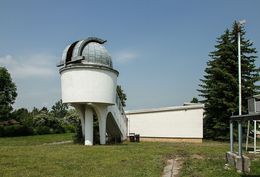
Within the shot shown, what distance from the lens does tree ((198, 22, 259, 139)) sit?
107ft

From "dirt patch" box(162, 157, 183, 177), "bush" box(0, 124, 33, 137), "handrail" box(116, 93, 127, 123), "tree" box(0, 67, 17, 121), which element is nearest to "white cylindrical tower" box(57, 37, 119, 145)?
"handrail" box(116, 93, 127, 123)

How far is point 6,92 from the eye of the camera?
58281mm

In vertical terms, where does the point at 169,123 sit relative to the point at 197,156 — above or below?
above

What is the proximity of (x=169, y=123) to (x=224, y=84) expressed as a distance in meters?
6.25

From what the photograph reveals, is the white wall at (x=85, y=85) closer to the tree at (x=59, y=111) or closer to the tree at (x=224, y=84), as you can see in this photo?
the tree at (x=224, y=84)

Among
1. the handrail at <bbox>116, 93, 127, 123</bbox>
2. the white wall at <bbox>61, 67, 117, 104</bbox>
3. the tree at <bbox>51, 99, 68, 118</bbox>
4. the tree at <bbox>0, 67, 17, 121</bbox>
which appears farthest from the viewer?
the tree at <bbox>51, 99, 68, 118</bbox>

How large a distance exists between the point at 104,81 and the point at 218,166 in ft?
44.3

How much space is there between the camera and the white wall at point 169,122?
32.2 meters

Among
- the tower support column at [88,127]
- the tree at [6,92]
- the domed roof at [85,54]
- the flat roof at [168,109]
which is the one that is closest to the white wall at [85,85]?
the domed roof at [85,54]

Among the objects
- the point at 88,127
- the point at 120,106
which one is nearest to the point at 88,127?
the point at 88,127

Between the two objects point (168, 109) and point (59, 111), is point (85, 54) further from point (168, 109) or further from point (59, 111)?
point (59, 111)

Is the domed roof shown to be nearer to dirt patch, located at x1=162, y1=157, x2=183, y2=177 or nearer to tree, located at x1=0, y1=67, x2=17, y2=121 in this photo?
dirt patch, located at x1=162, y1=157, x2=183, y2=177

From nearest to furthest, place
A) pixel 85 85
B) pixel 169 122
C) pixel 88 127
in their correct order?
pixel 85 85, pixel 88 127, pixel 169 122

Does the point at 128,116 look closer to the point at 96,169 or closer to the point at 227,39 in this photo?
the point at 227,39
